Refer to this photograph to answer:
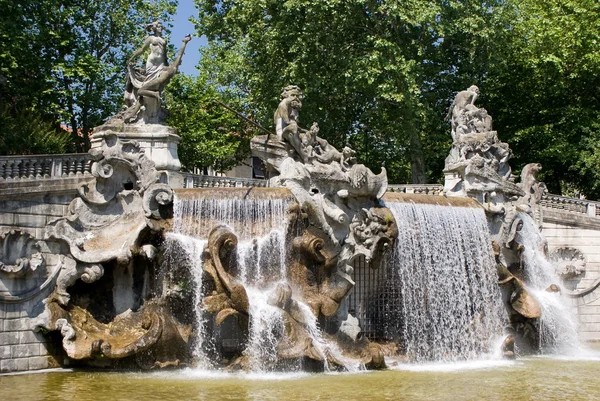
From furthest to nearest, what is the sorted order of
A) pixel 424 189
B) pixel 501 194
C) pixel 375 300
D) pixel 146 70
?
1. pixel 424 189
2. pixel 501 194
3. pixel 146 70
4. pixel 375 300

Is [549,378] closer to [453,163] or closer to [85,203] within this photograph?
[453,163]

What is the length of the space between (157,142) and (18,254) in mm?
4528

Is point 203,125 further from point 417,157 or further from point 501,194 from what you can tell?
point 501,194

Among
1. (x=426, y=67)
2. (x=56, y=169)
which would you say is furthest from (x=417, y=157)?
(x=56, y=169)

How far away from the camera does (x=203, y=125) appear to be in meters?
42.3

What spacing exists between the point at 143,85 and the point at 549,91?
20578 millimetres

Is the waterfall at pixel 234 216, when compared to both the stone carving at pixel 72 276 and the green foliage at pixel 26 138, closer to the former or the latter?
the stone carving at pixel 72 276

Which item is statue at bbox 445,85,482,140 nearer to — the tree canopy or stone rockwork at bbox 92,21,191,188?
the tree canopy

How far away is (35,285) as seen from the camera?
19594mm

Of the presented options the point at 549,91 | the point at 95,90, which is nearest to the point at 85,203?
the point at 95,90

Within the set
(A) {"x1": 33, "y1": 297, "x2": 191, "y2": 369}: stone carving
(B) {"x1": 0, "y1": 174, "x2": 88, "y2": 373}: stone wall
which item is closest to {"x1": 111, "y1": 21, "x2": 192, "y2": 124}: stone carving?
(B) {"x1": 0, "y1": 174, "x2": 88, "y2": 373}: stone wall

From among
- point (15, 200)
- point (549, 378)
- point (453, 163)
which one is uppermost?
point (453, 163)

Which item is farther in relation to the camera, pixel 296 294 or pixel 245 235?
pixel 245 235

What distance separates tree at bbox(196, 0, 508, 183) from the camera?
110 feet
